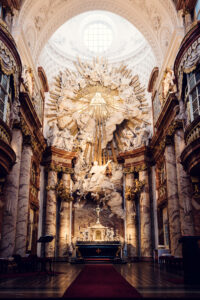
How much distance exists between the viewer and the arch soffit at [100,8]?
17.5 meters

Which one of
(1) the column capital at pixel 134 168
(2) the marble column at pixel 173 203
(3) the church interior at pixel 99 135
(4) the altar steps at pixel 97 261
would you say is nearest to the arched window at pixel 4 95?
(3) the church interior at pixel 99 135

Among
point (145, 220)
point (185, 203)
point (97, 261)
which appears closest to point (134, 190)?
point (145, 220)

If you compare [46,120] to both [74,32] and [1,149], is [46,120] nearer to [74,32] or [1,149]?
[74,32]

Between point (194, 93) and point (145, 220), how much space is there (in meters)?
10.2

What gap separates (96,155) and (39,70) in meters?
7.28

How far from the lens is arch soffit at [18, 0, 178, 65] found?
57.5ft

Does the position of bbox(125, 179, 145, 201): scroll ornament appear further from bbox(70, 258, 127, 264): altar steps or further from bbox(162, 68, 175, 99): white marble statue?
bbox(162, 68, 175, 99): white marble statue

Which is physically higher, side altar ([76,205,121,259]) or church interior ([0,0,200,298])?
church interior ([0,0,200,298])

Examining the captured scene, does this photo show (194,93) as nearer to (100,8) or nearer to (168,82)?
(168,82)

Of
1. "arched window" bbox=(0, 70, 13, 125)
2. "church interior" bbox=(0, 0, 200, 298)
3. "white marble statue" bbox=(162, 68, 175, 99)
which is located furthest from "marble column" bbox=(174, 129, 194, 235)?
"arched window" bbox=(0, 70, 13, 125)

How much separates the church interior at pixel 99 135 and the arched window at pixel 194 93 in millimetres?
69

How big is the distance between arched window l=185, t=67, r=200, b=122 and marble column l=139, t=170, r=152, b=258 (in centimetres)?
872

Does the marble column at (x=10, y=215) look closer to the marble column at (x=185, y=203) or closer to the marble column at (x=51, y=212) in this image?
the marble column at (x=51, y=212)

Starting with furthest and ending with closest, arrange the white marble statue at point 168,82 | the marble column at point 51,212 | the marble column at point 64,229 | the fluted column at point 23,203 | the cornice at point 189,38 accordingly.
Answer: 1. the marble column at point 64,229
2. the marble column at point 51,212
3. the white marble statue at point 168,82
4. the fluted column at point 23,203
5. the cornice at point 189,38
